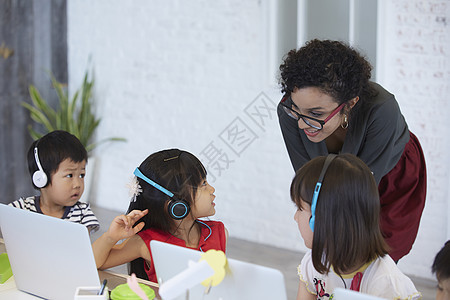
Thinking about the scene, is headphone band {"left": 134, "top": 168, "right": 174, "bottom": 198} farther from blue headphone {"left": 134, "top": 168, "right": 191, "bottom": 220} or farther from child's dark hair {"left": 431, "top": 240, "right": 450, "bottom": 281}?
child's dark hair {"left": 431, "top": 240, "right": 450, "bottom": 281}

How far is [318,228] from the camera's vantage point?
58.2 inches

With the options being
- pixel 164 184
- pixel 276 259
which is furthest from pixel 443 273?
pixel 276 259

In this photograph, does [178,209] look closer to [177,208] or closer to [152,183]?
[177,208]

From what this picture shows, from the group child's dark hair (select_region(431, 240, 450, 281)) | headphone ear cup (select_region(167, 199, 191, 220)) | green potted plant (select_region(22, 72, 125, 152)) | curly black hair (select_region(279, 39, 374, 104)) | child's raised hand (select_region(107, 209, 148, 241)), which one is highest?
curly black hair (select_region(279, 39, 374, 104))

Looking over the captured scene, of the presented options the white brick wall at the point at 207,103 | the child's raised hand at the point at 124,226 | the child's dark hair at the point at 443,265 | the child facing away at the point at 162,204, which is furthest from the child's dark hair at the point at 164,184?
the white brick wall at the point at 207,103

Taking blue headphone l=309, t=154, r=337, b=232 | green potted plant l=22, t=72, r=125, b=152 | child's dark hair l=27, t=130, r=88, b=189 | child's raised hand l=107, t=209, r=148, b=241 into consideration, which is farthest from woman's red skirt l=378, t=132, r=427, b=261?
green potted plant l=22, t=72, r=125, b=152

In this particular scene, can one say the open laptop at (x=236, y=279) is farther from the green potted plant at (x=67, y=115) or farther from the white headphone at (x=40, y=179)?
the green potted plant at (x=67, y=115)

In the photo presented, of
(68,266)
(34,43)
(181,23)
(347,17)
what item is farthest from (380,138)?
(34,43)

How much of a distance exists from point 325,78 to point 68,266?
98 cm

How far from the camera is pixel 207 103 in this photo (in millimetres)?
4414

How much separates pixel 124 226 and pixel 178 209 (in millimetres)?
186

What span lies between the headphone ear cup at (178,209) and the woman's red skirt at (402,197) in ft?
2.75

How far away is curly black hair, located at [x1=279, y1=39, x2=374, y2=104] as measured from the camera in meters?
1.87

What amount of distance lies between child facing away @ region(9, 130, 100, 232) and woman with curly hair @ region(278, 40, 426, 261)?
854 mm
